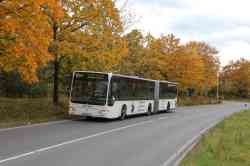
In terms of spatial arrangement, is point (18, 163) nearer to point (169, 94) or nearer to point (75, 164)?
point (75, 164)

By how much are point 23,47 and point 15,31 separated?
2.50 feet

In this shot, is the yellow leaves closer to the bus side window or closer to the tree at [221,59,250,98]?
the bus side window

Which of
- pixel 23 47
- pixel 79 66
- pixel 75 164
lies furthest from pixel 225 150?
pixel 79 66

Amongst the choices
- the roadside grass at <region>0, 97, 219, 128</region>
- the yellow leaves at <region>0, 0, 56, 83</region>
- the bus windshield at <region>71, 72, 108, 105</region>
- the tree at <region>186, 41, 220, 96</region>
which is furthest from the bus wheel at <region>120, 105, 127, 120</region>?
the tree at <region>186, 41, 220, 96</region>

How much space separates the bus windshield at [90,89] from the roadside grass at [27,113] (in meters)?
1.69

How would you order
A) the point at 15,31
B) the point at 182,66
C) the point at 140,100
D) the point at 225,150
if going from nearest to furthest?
1. the point at 225,150
2. the point at 15,31
3. the point at 140,100
4. the point at 182,66

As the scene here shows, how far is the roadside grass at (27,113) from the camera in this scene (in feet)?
65.0

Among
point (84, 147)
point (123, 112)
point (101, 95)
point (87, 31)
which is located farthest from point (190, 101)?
point (84, 147)

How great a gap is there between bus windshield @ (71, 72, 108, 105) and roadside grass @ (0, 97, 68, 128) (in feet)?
5.54

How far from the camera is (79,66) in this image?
86.0ft

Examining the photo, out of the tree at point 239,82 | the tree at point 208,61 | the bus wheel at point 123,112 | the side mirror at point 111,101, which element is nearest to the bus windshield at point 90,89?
the side mirror at point 111,101

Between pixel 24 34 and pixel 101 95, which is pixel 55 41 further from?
pixel 24 34

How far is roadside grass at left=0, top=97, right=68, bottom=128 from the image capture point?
1981cm

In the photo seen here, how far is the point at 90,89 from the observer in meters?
23.4
